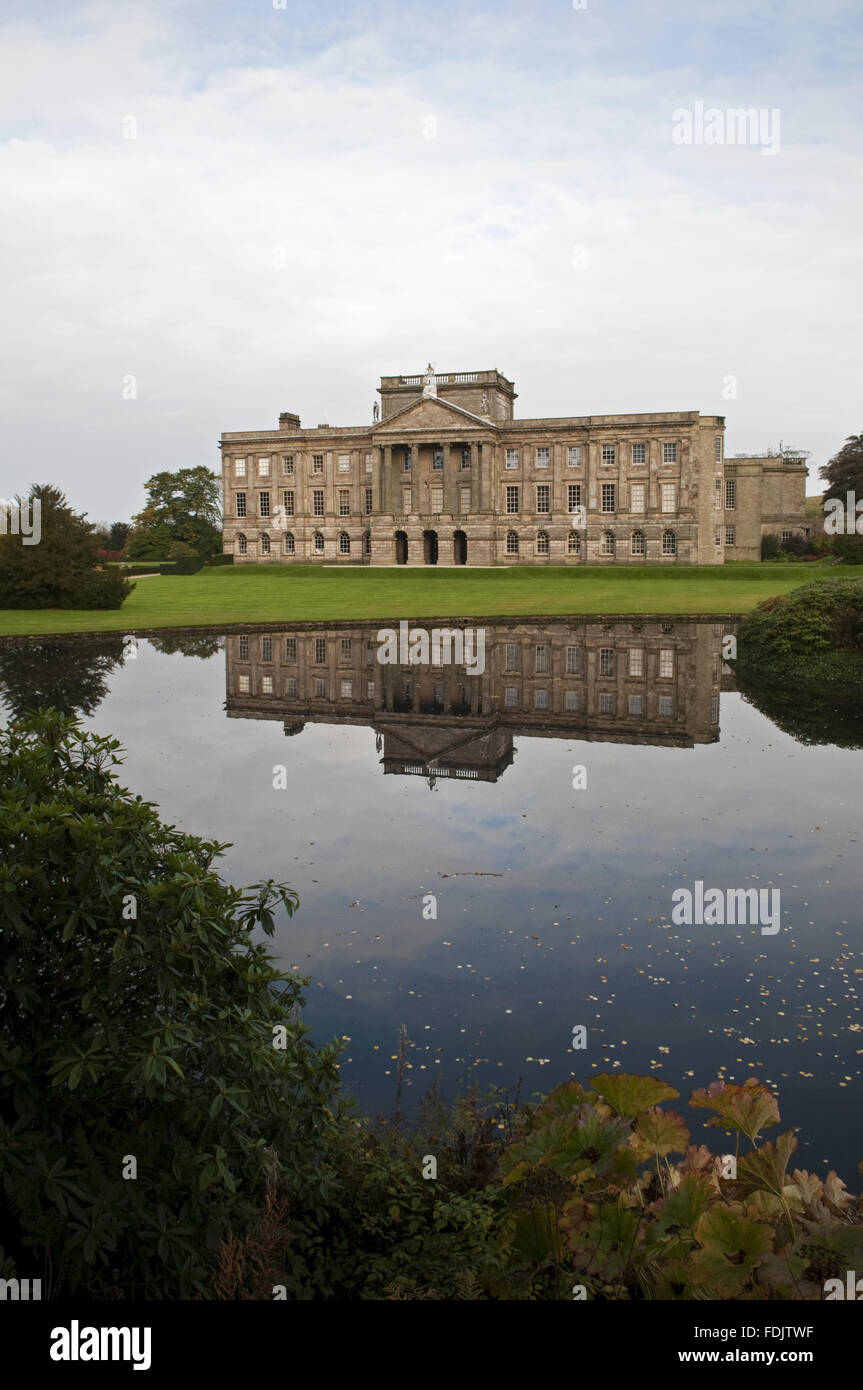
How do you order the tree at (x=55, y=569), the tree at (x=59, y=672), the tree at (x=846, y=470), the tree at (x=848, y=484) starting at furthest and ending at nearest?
the tree at (x=846, y=470)
the tree at (x=848, y=484)
the tree at (x=55, y=569)
the tree at (x=59, y=672)

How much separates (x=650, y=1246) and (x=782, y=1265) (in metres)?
0.53

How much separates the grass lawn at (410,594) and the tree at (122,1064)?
29946 millimetres

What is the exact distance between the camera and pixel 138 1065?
375 centimetres

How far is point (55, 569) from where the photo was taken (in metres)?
41.0

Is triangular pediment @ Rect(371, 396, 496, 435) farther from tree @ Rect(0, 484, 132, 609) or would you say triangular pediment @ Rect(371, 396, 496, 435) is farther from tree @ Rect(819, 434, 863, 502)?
tree @ Rect(0, 484, 132, 609)

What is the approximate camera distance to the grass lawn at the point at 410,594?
3844 centimetres

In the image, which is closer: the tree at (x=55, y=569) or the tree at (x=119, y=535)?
the tree at (x=55, y=569)

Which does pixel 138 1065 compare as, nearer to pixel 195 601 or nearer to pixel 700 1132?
pixel 700 1132

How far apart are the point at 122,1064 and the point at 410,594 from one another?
47.8 m

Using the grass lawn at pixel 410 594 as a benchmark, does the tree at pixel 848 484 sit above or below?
above

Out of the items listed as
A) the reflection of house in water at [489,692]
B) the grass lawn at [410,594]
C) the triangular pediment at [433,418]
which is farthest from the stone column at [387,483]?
the reflection of house in water at [489,692]

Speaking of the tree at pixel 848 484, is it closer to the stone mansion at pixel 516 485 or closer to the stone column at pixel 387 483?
the stone mansion at pixel 516 485

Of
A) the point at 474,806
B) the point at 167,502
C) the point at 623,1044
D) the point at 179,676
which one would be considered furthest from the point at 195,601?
the point at 167,502

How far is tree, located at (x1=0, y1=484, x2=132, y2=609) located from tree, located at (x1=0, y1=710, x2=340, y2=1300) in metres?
39.3
